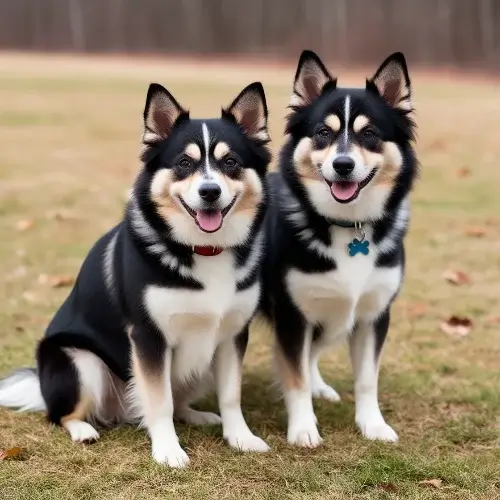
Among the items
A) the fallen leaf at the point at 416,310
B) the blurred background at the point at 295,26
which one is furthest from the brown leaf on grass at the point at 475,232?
the blurred background at the point at 295,26

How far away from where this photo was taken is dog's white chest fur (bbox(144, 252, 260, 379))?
3270 mm

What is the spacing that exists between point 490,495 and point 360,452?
64 centimetres

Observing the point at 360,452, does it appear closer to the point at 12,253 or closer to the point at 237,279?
the point at 237,279

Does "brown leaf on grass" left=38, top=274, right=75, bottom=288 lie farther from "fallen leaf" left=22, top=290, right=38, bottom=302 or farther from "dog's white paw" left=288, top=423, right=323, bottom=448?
"dog's white paw" left=288, top=423, right=323, bottom=448

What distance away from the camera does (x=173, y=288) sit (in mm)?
3271

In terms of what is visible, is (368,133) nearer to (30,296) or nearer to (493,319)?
(493,319)

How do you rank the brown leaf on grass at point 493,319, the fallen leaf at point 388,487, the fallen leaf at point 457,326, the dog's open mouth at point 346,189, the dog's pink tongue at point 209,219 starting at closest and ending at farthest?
the fallen leaf at point 388,487 < the dog's pink tongue at point 209,219 < the dog's open mouth at point 346,189 < the fallen leaf at point 457,326 < the brown leaf on grass at point 493,319

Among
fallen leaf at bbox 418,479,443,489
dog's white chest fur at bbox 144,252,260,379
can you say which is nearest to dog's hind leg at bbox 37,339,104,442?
dog's white chest fur at bbox 144,252,260,379

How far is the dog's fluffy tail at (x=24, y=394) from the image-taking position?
3.86 metres

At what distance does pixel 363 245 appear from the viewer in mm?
3586

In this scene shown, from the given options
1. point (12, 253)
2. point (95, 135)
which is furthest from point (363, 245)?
point (95, 135)

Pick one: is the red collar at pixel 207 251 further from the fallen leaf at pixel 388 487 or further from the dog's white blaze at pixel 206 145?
the fallen leaf at pixel 388 487

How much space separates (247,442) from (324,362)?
146 cm

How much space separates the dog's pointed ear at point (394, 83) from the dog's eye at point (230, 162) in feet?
2.61
